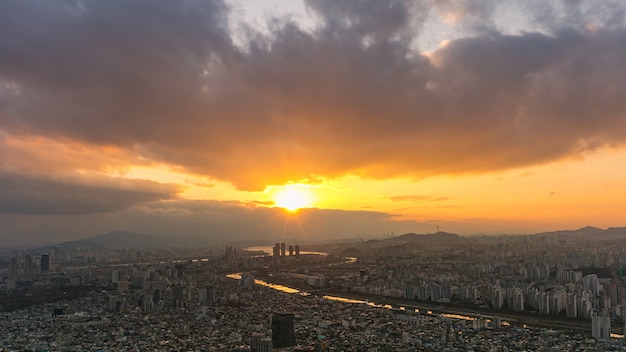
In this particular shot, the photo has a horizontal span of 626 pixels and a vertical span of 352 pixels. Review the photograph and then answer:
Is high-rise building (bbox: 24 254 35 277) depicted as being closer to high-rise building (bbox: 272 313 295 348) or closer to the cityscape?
the cityscape

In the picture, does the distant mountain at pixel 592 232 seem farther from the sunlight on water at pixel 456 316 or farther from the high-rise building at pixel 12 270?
the high-rise building at pixel 12 270

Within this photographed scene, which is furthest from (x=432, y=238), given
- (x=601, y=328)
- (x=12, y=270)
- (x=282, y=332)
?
(x=282, y=332)

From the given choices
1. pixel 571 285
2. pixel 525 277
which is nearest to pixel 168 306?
pixel 571 285

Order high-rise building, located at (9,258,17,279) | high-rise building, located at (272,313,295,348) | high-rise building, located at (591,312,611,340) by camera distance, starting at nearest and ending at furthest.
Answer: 1. high-rise building, located at (272,313,295,348)
2. high-rise building, located at (591,312,611,340)
3. high-rise building, located at (9,258,17,279)

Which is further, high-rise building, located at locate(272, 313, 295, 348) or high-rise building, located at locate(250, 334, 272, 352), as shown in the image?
high-rise building, located at locate(272, 313, 295, 348)

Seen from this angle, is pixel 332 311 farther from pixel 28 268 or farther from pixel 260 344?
pixel 28 268

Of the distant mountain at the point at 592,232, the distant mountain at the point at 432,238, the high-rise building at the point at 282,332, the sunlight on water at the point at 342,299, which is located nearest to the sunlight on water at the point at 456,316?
the sunlight on water at the point at 342,299

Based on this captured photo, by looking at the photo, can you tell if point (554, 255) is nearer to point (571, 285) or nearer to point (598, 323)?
point (571, 285)

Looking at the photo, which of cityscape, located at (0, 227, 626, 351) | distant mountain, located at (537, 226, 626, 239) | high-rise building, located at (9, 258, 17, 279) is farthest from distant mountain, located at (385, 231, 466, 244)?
high-rise building, located at (9, 258, 17, 279)
